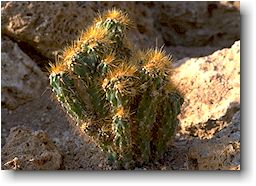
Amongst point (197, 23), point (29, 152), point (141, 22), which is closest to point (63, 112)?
point (29, 152)

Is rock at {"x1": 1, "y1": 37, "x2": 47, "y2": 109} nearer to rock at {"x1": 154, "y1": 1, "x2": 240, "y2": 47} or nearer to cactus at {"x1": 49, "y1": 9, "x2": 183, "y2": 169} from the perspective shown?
cactus at {"x1": 49, "y1": 9, "x2": 183, "y2": 169}

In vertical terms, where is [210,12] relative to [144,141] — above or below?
above

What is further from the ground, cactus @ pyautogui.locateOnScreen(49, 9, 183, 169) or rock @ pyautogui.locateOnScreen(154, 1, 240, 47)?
rock @ pyautogui.locateOnScreen(154, 1, 240, 47)

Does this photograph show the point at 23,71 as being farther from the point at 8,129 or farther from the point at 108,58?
the point at 108,58

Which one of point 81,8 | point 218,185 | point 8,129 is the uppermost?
point 81,8

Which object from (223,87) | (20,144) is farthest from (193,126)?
(20,144)

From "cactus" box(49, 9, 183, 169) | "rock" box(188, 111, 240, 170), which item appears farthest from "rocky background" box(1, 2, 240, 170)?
"cactus" box(49, 9, 183, 169)
